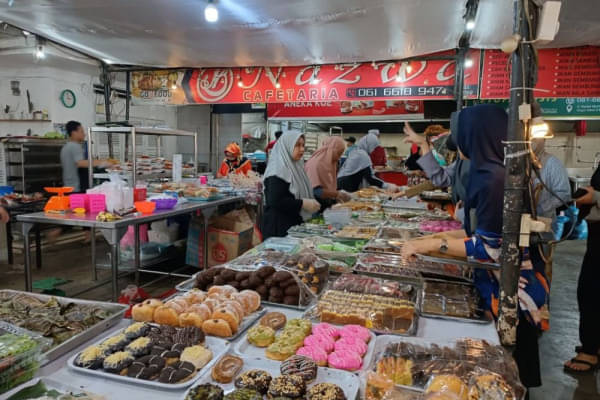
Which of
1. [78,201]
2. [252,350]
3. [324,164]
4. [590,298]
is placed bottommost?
[590,298]

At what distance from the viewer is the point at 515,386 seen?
112cm

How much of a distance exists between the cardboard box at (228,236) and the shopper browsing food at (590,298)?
3.60 m

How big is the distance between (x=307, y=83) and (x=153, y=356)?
5833mm

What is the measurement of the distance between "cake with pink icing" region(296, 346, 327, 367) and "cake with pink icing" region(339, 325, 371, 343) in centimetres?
14

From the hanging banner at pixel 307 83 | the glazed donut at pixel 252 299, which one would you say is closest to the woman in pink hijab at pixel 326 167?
the hanging banner at pixel 307 83

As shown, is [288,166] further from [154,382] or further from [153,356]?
[154,382]

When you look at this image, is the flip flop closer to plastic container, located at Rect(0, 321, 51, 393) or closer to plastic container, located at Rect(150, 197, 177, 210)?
plastic container, located at Rect(0, 321, 51, 393)

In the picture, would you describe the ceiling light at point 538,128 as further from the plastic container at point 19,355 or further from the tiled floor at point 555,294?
the tiled floor at point 555,294

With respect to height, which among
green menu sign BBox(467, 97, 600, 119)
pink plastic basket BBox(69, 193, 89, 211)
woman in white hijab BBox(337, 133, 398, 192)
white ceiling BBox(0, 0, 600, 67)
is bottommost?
pink plastic basket BBox(69, 193, 89, 211)

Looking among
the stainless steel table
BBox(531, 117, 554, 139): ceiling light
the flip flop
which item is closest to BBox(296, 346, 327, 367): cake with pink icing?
BBox(531, 117, 554, 139): ceiling light

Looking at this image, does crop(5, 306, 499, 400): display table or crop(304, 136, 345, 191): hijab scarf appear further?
crop(304, 136, 345, 191): hijab scarf

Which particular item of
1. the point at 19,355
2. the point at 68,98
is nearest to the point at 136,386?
the point at 19,355

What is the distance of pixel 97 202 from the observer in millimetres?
3625

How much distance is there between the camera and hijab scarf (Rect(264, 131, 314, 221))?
345 cm
